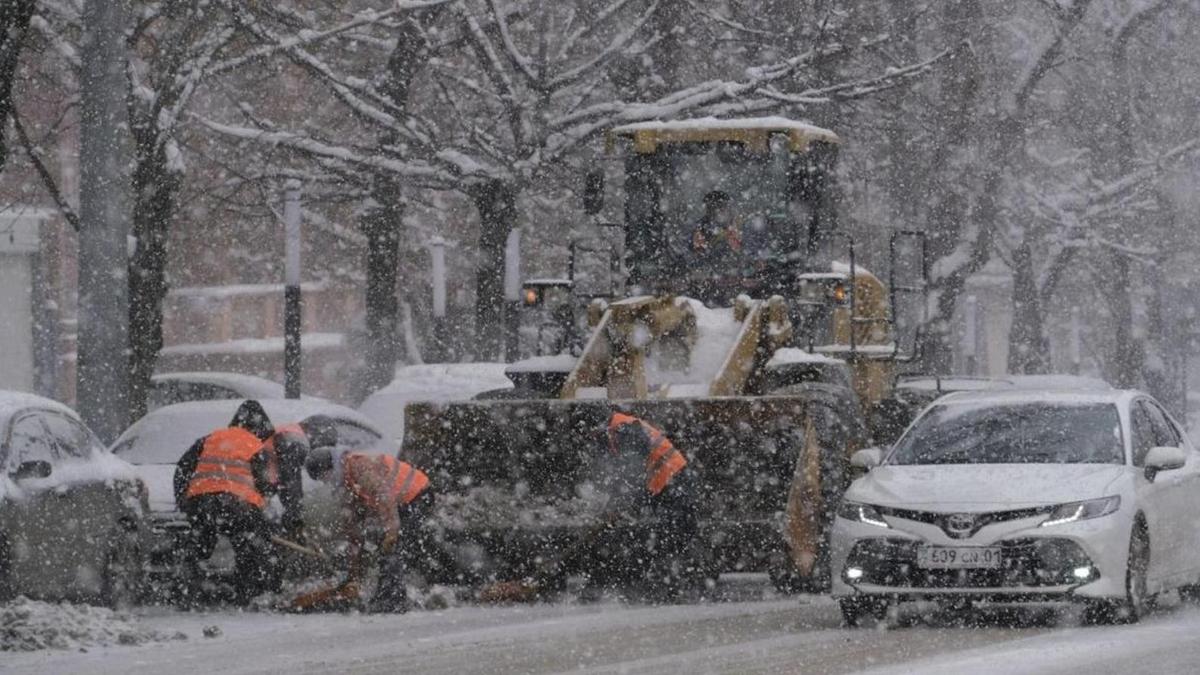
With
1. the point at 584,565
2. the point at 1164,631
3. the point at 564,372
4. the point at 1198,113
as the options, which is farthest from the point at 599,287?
the point at 1164,631

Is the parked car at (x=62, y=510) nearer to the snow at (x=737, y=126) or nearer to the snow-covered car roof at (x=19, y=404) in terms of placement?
the snow-covered car roof at (x=19, y=404)

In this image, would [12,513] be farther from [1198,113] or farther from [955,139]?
[1198,113]

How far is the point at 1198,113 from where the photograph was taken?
47625 millimetres

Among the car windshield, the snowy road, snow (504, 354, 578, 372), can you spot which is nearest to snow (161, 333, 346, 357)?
snow (504, 354, 578, 372)

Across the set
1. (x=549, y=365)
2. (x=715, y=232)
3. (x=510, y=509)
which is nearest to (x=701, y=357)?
(x=549, y=365)

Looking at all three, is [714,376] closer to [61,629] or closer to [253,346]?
[61,629]

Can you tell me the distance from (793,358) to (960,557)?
462 cm

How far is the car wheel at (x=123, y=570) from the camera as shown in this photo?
15492mm

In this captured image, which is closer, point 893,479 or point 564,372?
point 893,479

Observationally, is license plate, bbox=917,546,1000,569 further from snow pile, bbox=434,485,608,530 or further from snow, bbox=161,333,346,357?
snow, bbox=161,333,346,357

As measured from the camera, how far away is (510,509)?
53.6ft

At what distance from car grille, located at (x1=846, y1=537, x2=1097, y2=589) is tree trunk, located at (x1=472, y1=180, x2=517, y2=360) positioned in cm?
1463

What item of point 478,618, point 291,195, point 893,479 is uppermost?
point 291,195

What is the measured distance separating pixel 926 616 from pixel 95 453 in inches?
208
